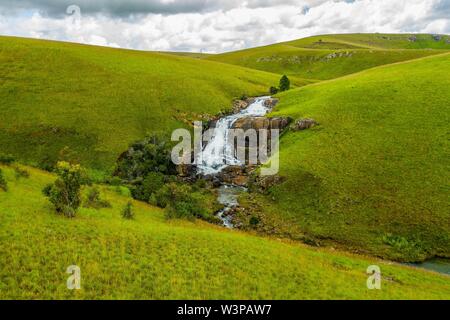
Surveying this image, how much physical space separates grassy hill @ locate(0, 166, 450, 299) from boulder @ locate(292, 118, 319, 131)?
3211 centimetres

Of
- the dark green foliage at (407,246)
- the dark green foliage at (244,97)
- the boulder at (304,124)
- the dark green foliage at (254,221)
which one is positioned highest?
the dark green foliage at (244,97)

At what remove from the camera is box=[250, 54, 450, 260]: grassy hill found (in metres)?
37.7

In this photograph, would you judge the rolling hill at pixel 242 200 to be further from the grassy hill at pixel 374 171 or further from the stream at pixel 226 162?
the stream at pixel 226 162

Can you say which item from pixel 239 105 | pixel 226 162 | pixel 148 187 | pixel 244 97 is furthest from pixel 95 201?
pixel 244 97

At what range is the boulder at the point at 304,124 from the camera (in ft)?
202

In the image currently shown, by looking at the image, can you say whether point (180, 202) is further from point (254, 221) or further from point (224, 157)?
point (224, 157)

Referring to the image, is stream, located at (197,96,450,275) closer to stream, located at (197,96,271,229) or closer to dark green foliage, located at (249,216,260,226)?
stream, located at (197,96,271,229)

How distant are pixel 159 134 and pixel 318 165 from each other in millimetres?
26511

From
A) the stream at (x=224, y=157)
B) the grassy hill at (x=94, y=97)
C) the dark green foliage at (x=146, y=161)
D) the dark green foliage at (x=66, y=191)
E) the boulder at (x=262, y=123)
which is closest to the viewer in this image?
the dark green foliage at (x=66, y=191)

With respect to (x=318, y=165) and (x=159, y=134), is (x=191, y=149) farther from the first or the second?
(x=318, y=165)

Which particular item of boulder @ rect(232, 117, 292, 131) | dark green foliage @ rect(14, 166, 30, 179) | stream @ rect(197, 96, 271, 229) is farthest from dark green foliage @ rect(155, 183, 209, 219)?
boulder @ rect(232, 117, 292, 131)

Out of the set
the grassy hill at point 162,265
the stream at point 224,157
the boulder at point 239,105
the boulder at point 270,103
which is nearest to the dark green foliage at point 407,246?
the grassy hill at point 162,265

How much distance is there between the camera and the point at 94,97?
7406 cm

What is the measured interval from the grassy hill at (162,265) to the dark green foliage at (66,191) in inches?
42.5
